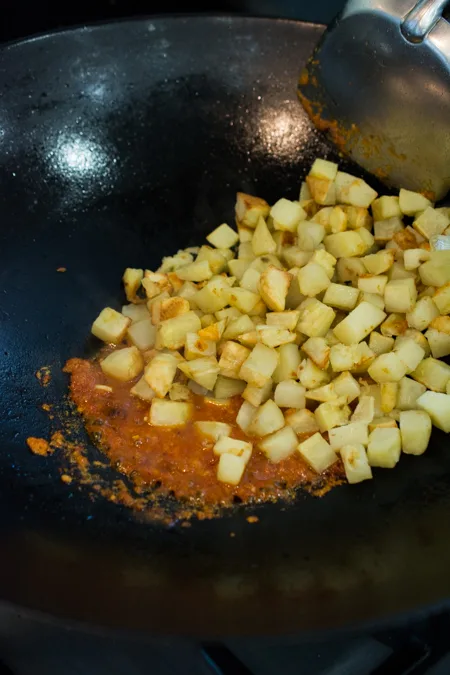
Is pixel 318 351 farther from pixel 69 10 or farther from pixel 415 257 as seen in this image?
pixel 69 10

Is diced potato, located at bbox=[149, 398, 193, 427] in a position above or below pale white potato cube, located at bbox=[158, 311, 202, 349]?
below

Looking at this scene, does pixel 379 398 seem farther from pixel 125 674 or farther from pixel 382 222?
pixel 125 674

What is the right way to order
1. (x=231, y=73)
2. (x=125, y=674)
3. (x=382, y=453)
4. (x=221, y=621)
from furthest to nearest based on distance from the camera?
1. (x=231, y=73)
2. (x=382, y=453)
3. (x=125, y=674)
4. (x=221, y=621)

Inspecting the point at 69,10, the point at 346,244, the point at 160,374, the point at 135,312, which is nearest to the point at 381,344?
the point at 346,244

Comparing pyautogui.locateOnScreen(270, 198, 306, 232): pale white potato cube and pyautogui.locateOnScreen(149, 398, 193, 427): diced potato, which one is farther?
pyautogui.locateOnScreen(270, 198, 306, 232): pale white potato cube

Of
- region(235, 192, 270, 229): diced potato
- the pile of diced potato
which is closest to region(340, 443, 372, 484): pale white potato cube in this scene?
the pile of diced potato

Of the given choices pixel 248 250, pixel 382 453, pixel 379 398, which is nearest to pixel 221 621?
pixel 382 453

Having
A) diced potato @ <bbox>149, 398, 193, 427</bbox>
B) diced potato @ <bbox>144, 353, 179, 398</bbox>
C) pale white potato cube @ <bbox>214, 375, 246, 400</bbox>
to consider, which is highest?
pale white potato cube @ <bbox>214, 375, 246, 400</bbox>

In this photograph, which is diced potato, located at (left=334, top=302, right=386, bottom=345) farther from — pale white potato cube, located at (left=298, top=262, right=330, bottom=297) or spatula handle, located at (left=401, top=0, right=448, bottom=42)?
spatula handle, located at (left=401, top=0, right=448, bottom=42)
